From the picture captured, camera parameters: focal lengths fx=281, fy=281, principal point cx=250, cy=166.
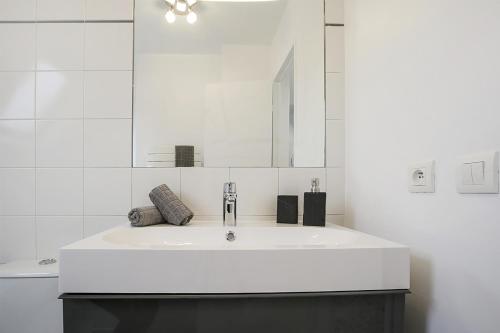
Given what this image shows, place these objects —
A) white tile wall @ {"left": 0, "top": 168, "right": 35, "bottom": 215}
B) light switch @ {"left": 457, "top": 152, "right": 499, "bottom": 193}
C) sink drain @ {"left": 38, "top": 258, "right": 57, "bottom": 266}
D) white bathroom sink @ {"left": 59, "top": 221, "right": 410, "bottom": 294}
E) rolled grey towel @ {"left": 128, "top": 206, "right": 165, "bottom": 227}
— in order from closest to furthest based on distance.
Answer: light switch @ {"left": 457, "top": 152, "right": 499, "bottom": 193}, white bathroom sink @ {"left": 59, "top": 221, "right": 410, "bottom": 294}, rolled grey towel @ {"left": 128, "top": 206, "right": 165, "bottom": 227}, sink drain @ {"left": 38, "top": 258, "right": 57, "bottom": 266}, white tile wall @ {"left": 0, "top": 168, "right": 35, "bottom": 215}

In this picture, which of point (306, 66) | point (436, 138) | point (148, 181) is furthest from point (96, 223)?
point (436, 138)

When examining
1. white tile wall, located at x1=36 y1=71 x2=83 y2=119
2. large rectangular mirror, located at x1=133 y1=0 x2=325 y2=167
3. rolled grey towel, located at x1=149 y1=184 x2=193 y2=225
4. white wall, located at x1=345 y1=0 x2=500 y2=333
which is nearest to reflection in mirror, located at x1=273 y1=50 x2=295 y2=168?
large rectangular mirror, located at x1=133 y1=0 x2=325 y2=167

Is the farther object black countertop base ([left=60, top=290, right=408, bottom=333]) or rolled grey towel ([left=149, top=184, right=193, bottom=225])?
rolled grey towel ([left=149, top=184, right=193, bottom=225])

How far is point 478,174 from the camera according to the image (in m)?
0.58

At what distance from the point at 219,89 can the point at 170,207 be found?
58 centimetres

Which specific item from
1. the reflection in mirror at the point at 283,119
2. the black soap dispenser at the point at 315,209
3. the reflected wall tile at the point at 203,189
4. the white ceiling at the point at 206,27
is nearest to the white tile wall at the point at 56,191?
the reflected wall tile at the point at 203,189

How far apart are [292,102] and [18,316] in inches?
53.6

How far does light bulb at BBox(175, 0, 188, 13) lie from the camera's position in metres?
1.31

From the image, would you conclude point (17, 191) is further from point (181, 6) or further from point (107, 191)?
point (181, 6)

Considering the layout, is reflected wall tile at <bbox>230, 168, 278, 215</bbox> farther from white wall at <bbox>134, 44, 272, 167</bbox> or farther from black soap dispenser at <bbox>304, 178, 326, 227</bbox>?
black soap dispenser at <bbox>304, 178, 326, 227</bbox>

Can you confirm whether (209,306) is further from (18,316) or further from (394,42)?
(394,42)

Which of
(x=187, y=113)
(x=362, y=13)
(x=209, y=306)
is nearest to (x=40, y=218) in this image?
(x=187, y=113)

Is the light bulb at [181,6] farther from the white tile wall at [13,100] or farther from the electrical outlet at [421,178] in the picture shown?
the electrical outlet at [421,178]

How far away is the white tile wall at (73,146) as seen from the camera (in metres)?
1.28
